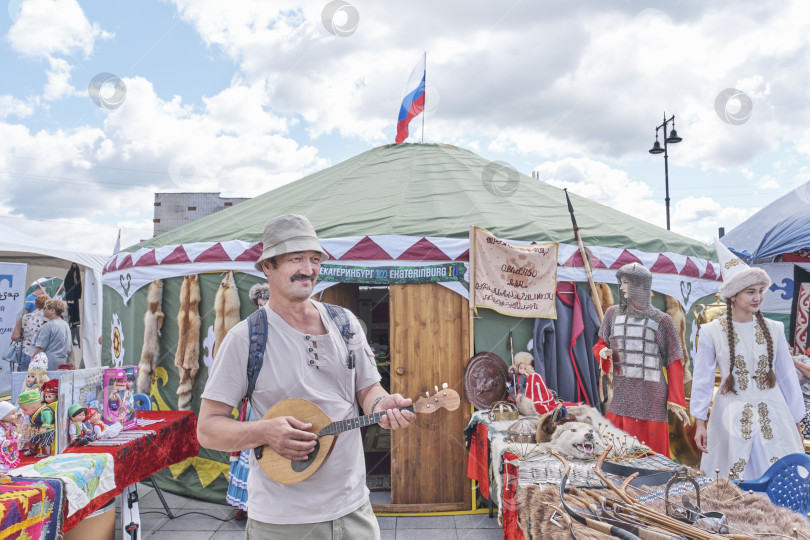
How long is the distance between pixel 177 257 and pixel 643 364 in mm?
4510

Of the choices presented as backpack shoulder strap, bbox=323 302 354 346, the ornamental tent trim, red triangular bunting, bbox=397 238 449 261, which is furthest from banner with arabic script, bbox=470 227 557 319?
backpack shoulder strap, bbox=323 302 354 346

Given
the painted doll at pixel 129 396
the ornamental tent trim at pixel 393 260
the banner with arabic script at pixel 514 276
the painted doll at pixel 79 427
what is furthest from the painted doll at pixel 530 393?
the painted doll at pixel 79 427

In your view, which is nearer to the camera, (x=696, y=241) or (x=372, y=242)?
(x=372, y=242)

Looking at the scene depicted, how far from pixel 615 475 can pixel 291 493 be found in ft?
5.32

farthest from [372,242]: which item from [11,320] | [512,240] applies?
A: [11,320]

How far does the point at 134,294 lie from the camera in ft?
20.7

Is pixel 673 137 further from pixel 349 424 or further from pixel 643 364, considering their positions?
pixel 349 424

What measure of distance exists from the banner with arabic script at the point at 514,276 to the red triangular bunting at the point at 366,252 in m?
0.82

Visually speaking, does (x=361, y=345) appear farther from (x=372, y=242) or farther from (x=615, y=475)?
(x=372, y=242)

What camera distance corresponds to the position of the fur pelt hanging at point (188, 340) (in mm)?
5547

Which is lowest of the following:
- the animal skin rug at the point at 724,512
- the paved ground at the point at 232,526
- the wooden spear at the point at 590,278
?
the paved ground at the point at 232,526

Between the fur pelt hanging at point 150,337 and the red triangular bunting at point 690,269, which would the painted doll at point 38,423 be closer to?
the fur pelt hanging at point 150,337

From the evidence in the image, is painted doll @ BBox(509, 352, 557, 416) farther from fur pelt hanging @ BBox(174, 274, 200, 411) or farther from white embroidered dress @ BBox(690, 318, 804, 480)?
fur pelt hanging @ BBox(174, 274, 200, 411)

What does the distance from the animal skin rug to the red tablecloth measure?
2.45 m
